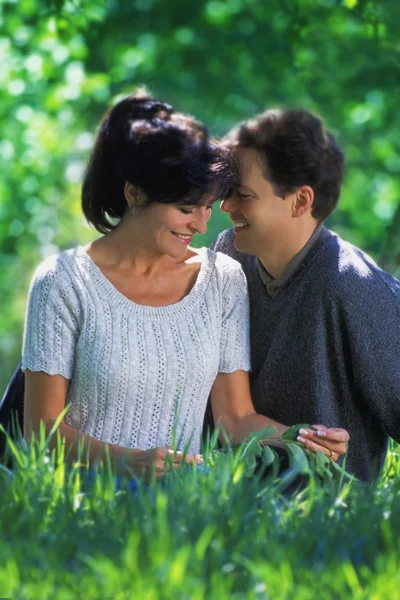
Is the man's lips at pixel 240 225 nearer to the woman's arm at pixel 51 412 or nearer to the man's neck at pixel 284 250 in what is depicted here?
the man's neck at pixel 284 250

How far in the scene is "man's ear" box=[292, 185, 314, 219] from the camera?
3664 millimetres

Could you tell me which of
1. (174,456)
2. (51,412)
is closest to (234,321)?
(51,412)

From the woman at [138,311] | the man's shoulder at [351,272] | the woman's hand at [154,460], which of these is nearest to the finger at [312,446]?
the woman at [138,311]

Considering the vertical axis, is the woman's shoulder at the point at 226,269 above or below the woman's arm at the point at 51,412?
above

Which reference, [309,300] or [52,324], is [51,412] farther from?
[309,300]

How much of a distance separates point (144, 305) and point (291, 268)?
0.53 meters

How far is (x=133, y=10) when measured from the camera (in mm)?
11742

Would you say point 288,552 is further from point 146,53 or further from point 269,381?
point 146,53

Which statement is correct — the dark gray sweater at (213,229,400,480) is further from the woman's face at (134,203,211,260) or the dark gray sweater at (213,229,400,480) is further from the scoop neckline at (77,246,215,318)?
the woman's face at (134,203,211,260)

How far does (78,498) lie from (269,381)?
143 centimetres

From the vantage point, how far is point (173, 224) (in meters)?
3.31

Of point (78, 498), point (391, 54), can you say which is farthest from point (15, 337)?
point (78, 498)

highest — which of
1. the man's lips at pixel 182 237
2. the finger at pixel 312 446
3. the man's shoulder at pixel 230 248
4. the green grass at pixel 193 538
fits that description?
the man's shoulder at pixel 230 248

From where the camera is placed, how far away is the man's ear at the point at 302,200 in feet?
12.0
